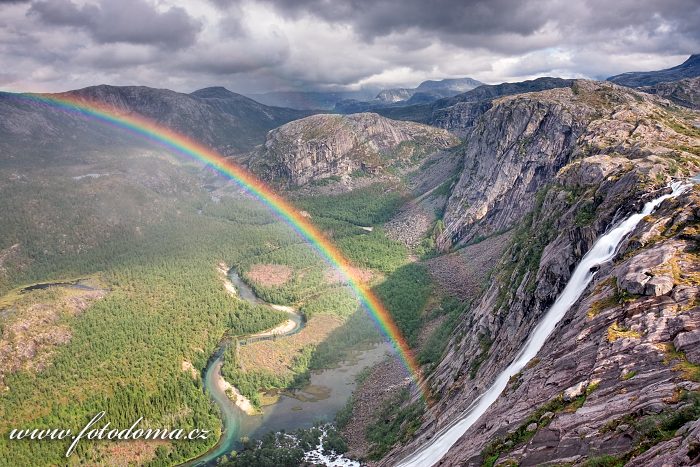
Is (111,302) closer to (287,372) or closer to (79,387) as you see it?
(79,387)

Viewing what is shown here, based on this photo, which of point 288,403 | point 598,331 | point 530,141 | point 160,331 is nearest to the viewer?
point 598,331

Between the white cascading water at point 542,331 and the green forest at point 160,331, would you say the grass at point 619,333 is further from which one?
the green forest at point 160,331

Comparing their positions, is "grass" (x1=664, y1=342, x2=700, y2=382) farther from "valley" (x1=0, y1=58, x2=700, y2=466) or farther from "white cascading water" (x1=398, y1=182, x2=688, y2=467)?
"white cascading water" (x1=398, y1=182, x2=688, y2=467)

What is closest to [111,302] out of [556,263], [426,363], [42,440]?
[42,440]

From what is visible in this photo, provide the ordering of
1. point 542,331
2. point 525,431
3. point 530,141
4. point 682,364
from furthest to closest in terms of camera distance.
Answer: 1. point 530,141
2. point 542,331
3. point 525,431
4. point 682,364

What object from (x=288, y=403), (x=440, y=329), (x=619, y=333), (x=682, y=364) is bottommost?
(x=288, y=403)

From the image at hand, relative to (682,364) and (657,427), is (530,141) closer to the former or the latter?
(682,364)

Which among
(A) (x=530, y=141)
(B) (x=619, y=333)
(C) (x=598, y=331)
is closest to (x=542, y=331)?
(C) (x=598, y=331)
